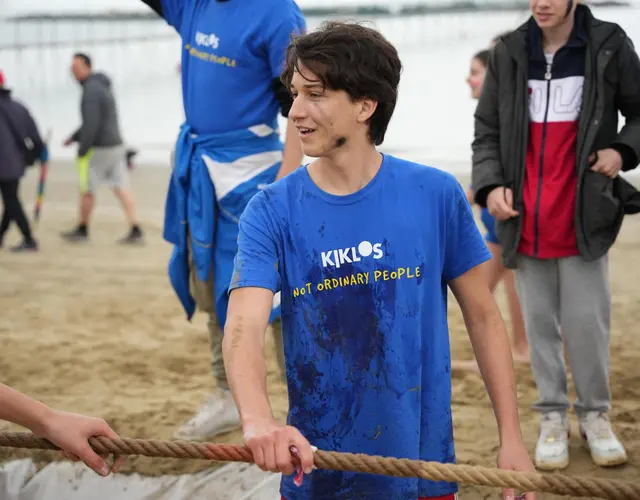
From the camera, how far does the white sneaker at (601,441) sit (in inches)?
→ 142

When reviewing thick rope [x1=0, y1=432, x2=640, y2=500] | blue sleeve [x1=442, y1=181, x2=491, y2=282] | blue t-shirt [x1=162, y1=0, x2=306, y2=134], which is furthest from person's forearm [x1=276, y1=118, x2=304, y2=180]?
thick rope [x1=0, y1=432, x2=640, y2=500]

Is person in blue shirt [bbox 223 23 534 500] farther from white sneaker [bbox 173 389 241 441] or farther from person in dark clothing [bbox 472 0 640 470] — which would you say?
white sneaker [bbox 173 389 241 441]

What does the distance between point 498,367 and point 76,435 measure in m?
1.04

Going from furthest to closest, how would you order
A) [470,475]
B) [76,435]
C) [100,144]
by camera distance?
[100,144]
[76,435]
[470,475]

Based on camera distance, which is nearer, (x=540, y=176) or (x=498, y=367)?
(x=498, y=367)

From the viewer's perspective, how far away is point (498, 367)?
7.32ft

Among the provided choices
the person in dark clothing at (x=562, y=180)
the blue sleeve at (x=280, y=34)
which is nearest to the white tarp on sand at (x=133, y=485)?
the person in dark clothing at (x=562, y=180)

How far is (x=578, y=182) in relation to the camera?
138 inches

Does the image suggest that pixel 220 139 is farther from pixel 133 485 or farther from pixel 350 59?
pixel 350 59

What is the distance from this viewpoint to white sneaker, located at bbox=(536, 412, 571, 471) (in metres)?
3.63

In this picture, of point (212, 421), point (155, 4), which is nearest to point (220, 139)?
point (155, 4)

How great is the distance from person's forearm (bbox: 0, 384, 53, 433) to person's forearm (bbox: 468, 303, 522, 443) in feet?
3.52

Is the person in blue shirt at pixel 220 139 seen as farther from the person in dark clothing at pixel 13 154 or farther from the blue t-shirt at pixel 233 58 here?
the person in dark clothing at pixel 13 154

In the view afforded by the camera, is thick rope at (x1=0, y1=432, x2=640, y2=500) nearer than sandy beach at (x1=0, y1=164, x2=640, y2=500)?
Yes
